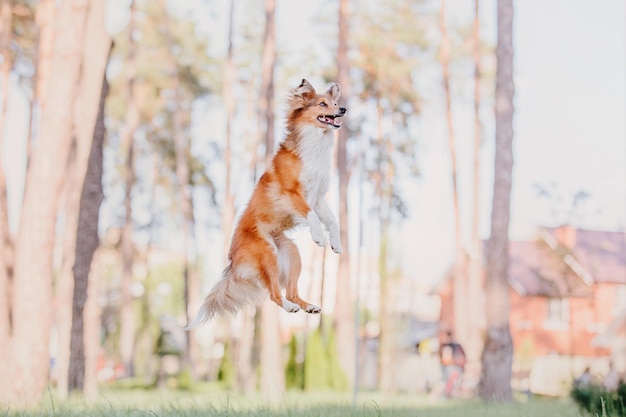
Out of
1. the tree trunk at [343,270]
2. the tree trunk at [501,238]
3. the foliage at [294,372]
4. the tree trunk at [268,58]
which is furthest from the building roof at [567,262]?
the tree trunk at [501,238]

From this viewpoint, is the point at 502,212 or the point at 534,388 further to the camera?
the point at 534,388

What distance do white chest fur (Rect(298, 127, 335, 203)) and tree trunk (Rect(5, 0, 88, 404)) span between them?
7.10m

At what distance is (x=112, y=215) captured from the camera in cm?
3850

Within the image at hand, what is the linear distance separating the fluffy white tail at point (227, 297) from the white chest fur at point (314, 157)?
68 cm

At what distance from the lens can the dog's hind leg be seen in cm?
625

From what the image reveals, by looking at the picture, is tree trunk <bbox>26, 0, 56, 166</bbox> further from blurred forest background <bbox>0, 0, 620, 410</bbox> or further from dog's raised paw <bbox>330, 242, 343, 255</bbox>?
dog's raised paw <bbox>330, 242, 343, 255</bbox>

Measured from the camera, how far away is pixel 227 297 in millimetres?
6074

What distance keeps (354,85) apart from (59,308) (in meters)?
18.5

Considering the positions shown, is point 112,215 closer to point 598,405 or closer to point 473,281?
point 473,281

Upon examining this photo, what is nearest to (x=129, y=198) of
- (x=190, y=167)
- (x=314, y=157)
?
(x=190, y=167)

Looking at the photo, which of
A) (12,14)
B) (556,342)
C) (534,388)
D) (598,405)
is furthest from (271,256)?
(556,342)

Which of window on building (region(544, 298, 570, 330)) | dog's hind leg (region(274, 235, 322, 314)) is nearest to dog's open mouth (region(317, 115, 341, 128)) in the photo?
dog's hind leg (region(274, 235, 322, 314))

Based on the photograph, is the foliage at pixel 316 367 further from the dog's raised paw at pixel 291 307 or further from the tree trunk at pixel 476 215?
the dog's raised paw at pixel 291 307

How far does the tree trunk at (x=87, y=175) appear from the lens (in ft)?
55.8
